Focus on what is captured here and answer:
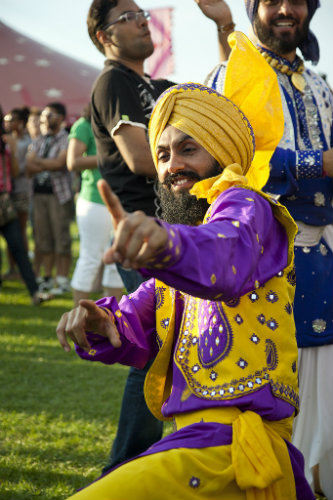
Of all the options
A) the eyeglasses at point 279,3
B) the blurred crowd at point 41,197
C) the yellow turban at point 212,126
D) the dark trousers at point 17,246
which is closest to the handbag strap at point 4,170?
the blurred crowd at point 41,197

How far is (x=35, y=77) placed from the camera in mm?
19188

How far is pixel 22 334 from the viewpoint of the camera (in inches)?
277

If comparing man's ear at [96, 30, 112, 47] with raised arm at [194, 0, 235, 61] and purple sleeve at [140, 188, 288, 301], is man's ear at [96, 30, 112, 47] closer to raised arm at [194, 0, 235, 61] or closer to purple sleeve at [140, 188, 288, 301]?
raised arm at [194, 0, 235, 61]

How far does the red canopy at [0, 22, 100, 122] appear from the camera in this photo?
18562 mm

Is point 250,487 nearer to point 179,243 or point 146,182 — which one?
point 179,243

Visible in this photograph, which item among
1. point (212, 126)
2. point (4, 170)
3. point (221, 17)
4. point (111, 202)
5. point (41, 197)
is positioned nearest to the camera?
point (111, 202)

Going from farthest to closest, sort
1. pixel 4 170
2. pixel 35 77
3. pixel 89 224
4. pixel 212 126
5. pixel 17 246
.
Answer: pixel 35 77 < pixel 4 170 < pixel 17 246 < pixel 89 224 < pixel 212 126

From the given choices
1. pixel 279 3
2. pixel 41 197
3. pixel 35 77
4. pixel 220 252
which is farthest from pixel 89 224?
pixel 35 77

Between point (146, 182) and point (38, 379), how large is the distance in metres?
2.64

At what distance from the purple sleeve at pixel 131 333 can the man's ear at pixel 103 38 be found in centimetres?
189

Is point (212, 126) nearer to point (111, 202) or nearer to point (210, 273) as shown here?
point (210, 273)

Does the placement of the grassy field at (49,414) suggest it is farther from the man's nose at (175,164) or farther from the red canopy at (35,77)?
the red canopy at (35,77)

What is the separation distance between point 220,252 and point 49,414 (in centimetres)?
335

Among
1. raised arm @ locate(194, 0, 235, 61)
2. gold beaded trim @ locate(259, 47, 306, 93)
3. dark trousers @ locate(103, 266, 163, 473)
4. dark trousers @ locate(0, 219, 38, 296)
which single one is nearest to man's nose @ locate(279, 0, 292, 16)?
gold beaded trim @ locate(259, 47, 306, 93)
